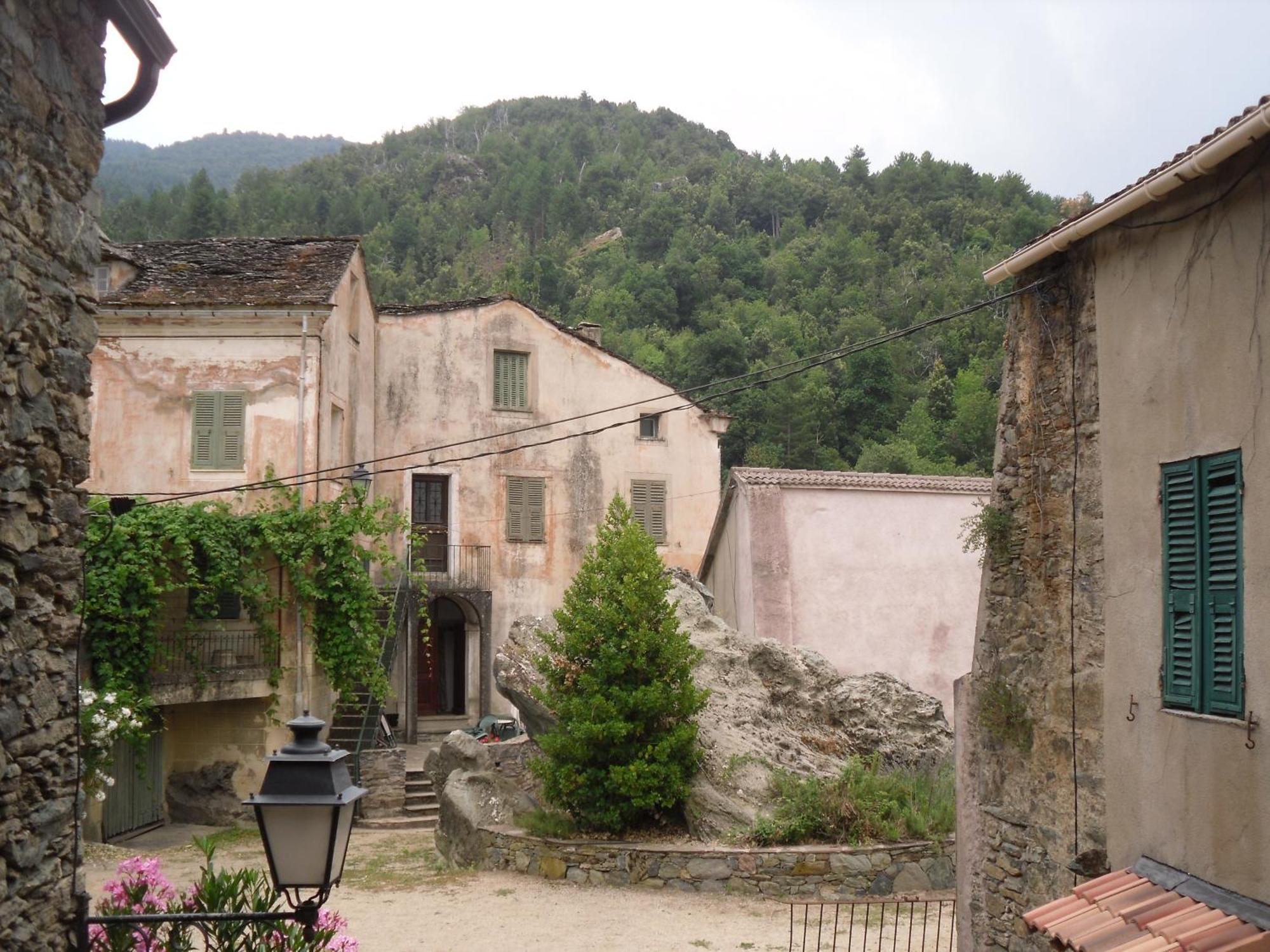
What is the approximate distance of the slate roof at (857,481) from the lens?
22250 mm

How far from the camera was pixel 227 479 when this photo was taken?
2106 centimetres

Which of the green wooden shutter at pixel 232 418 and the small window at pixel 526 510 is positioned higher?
the green wooden shutter at pixel 232 418

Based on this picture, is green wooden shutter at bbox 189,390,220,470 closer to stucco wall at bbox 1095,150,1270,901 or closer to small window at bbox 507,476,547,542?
small window at bbox 507,476,547,542

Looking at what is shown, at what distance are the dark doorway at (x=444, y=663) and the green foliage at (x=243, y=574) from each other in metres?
Result: 8.22

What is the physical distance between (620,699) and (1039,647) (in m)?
6.74

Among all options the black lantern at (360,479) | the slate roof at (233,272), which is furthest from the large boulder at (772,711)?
the slate roof at (233,272)

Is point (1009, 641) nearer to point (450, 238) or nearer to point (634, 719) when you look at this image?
point (634, 719)

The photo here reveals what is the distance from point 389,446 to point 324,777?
73.3ft

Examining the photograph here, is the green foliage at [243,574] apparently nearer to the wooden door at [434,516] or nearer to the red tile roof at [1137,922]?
the wooden door at [434,516]

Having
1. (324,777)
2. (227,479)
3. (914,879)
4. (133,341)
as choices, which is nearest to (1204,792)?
(324,777)

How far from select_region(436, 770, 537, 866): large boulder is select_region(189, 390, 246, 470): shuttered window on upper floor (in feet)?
24.7

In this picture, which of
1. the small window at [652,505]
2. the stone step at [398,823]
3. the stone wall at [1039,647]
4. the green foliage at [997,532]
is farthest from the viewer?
the small window at [652,505]

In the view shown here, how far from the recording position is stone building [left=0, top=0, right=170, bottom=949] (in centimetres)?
517

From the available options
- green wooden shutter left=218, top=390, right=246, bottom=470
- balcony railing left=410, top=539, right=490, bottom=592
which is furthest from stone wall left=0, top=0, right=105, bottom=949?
balcony railing left=410, top=539, right=490, bottom=592
